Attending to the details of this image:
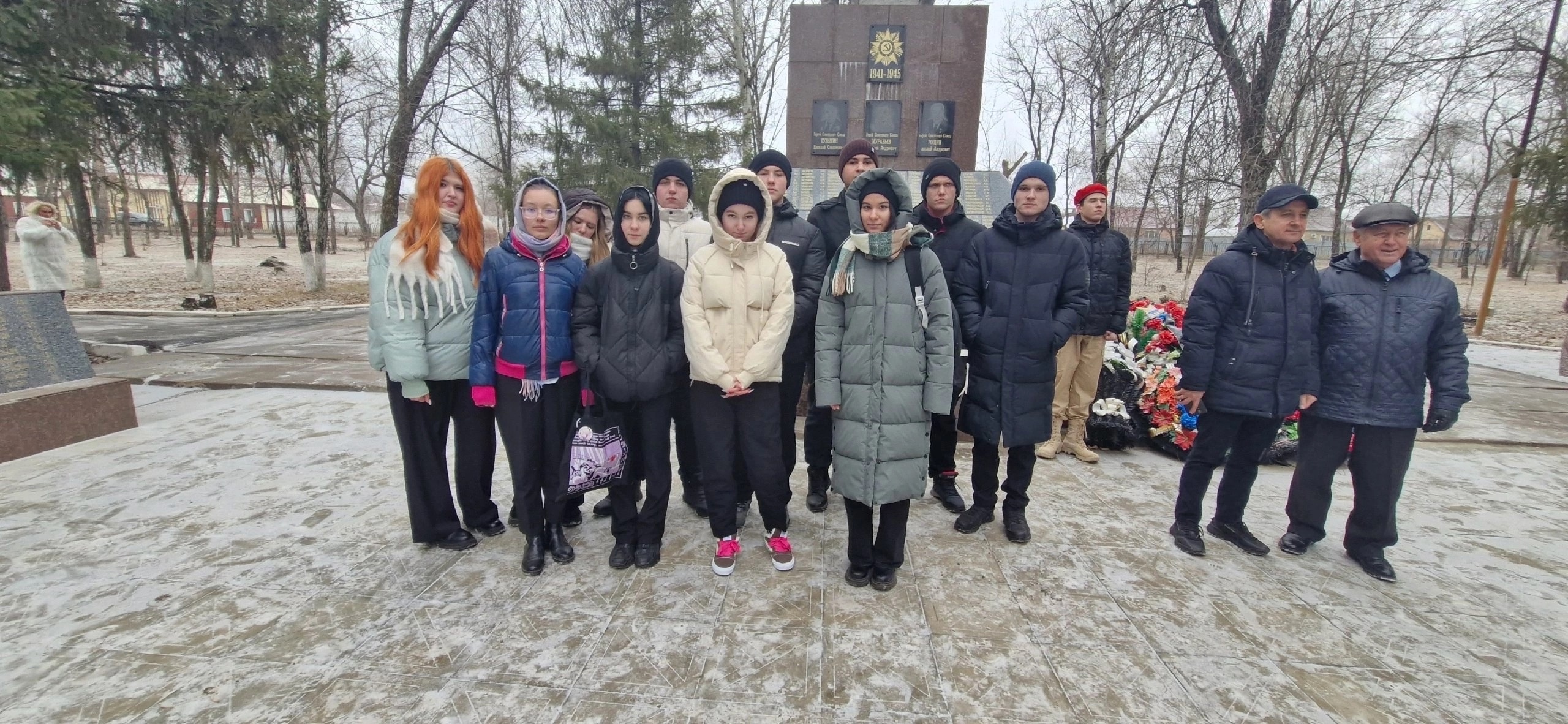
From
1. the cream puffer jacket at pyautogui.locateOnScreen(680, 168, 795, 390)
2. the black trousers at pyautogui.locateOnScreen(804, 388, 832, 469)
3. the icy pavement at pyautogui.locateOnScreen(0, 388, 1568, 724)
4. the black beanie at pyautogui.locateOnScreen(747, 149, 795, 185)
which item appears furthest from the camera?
the black trousers at pyautogui.locateOnScreen(804, 388, 832, 469)

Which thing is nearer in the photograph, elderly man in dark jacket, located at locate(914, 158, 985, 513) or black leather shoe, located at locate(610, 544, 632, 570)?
black leather shoe, located at locate(610, 544, 632, 570)

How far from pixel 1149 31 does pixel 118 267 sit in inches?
1127

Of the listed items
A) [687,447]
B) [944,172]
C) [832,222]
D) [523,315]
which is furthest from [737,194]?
[687,447]

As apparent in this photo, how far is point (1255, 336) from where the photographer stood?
314cm

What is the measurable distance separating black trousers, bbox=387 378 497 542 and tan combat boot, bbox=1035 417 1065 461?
3616 mm

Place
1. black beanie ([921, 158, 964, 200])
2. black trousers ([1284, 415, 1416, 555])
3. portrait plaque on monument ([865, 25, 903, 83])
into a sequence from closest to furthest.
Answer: black trousers ([1284, 415, 1416, 555]) < black beanie ([921, 158, 964, 200]) < portrait plaque on monument ([865, 25, 903, 83])

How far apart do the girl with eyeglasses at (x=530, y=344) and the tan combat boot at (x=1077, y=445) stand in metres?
3.56

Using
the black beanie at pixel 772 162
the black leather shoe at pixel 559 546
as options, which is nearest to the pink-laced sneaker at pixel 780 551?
the black leather shoe at pixel 559 546

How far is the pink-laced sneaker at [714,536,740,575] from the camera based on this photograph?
2.92 metres

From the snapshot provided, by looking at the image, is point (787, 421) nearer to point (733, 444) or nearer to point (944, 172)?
point (733, 444)

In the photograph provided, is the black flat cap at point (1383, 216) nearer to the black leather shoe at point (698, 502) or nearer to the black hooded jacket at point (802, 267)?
the black hooded jacket at point (802, 267)

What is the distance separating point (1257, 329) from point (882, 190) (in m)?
2.01

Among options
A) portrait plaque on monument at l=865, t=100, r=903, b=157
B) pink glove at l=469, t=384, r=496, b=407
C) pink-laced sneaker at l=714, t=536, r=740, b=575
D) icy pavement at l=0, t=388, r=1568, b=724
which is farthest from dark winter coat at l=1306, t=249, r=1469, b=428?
portrait plaque on monument at l=865, t=100, r=903, b=157

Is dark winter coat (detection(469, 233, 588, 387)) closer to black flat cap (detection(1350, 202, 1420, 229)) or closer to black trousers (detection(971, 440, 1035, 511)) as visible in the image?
black trousers (detection(971, 440, 1035, 511))
